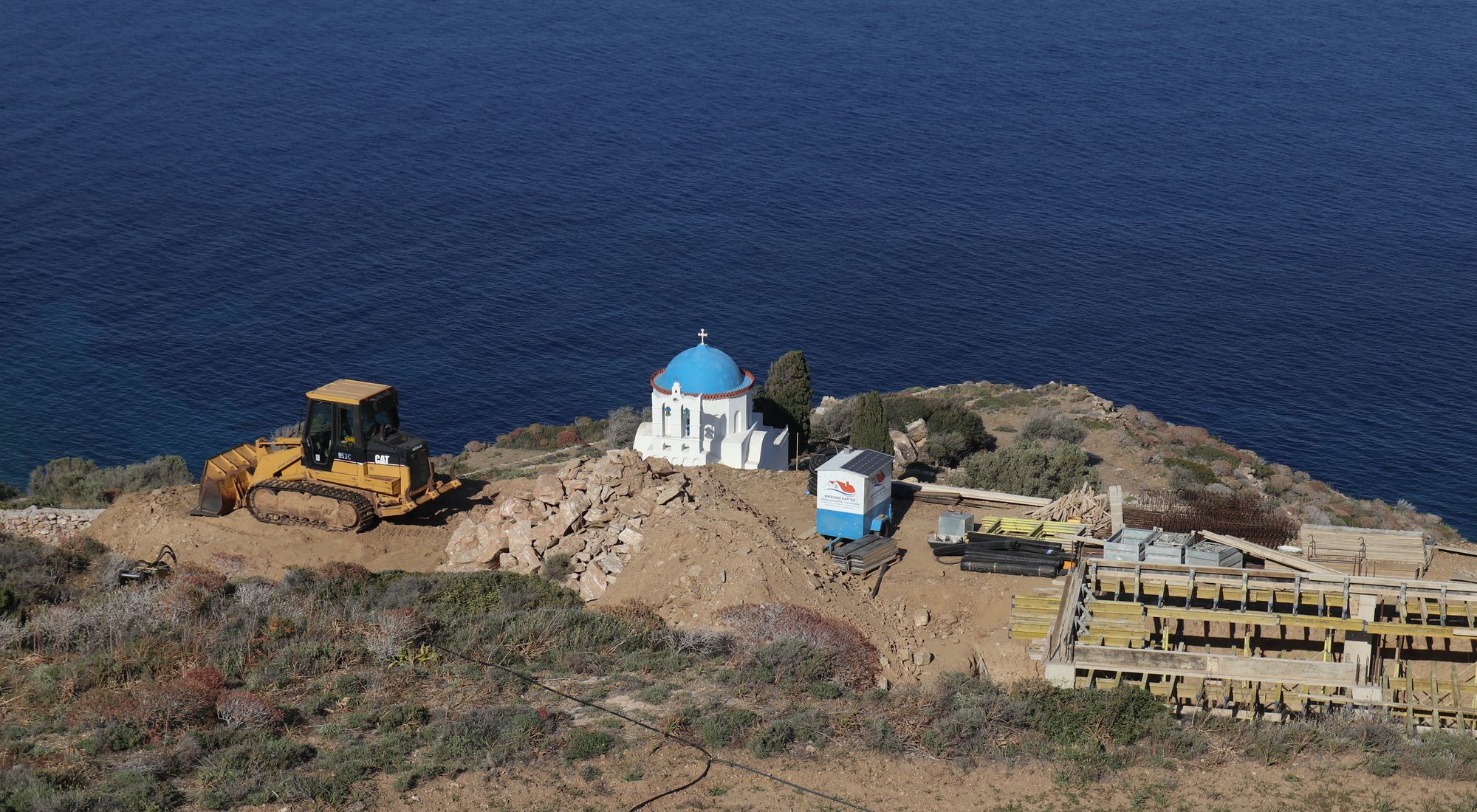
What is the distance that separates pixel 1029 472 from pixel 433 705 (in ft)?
78.7

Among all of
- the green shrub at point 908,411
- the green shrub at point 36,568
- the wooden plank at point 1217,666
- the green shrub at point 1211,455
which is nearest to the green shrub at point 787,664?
the wooden plank at point 1217,666

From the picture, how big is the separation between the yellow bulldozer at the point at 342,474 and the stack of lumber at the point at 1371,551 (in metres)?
20.9

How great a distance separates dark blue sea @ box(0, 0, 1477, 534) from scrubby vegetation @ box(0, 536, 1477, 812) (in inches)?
1962

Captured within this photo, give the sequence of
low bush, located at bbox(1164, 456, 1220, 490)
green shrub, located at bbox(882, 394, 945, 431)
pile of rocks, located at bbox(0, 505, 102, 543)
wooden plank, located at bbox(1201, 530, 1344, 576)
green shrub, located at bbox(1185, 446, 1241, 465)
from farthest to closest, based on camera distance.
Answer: green shrub, located at bbox(1185, 446, 1241, 465) < green shrub, located at bbox(882, 394, 945, 431) < low bush, located at bbox(1164, 456, 1220, 490) < pile of rocks, located at bbox(0, 505, 102, 543) < wooden plank, located at bbox(1201, 530, 1344, 576)

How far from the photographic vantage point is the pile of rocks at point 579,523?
30.7 metres

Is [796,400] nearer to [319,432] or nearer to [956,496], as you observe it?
[956,496]

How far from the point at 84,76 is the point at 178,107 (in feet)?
43.5

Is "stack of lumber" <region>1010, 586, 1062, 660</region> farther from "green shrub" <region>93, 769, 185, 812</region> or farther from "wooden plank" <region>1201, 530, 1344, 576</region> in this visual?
"green shrub" <region>93, 769, 185, 812</region>

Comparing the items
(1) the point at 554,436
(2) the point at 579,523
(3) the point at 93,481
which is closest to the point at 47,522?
(3) the point at 93,481

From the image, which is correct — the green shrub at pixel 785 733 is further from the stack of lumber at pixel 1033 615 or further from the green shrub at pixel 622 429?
the green shrub at pixel 622 429

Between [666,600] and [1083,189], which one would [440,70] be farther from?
[666,600]

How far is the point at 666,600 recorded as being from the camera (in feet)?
93.0

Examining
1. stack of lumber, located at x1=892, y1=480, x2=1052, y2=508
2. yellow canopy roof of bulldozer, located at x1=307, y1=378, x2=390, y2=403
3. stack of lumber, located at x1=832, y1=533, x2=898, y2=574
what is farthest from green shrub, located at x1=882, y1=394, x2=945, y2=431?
yellow canopy roof of bulldozer, located at x1=307, y1=378, x2=390, y2=403

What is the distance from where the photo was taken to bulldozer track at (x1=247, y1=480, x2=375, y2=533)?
3278 centimetres
